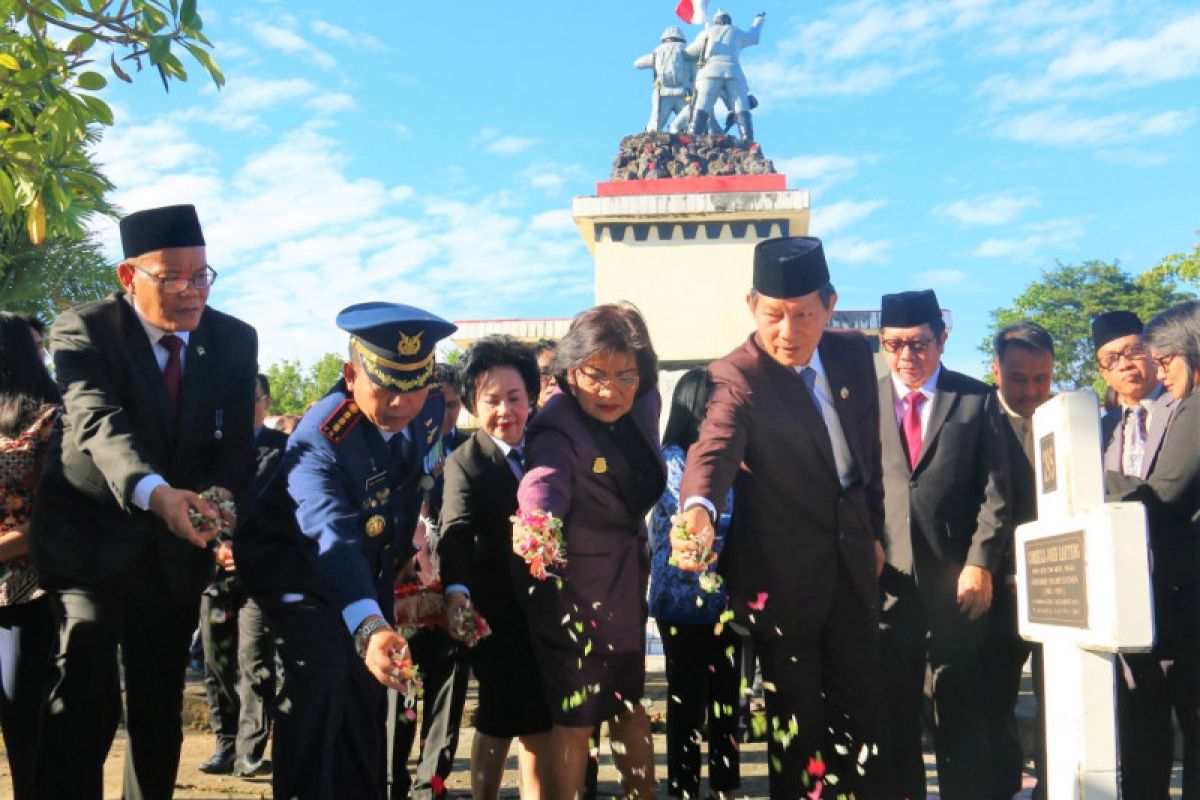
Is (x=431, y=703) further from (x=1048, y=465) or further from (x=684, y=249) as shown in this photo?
(x=684, y=249)

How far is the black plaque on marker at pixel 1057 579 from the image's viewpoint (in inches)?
130

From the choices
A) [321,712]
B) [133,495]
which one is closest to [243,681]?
[133,495]

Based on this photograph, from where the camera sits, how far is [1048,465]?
3.67 m

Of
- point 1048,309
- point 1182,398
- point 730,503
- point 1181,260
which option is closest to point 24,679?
point 730,503

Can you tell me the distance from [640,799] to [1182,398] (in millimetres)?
2718

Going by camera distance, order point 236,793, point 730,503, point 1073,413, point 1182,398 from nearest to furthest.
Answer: point 1073,413 → point 1182,398 → point 730,503 → point 236,793

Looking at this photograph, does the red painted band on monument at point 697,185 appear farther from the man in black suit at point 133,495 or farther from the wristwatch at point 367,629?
the wristwatch at point 367,629

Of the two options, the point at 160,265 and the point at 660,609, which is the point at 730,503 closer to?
the point at 660,609

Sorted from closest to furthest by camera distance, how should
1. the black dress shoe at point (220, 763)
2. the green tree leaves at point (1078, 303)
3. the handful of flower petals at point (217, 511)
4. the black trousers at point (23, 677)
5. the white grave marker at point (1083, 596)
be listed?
the white grave marker at point (1083, 596), the handful of flower petals at point (217, 511), the black trousers at point (23, 677), the black dress shoe at point (220, 763), the green tree leaves at point (1078, 303)

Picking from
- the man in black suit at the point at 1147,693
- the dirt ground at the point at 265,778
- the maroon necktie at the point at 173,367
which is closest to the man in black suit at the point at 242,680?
the dirt ground at the point at 265,778

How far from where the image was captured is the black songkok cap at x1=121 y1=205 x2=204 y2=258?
3.82 metres

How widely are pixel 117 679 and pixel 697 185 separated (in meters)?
14.3

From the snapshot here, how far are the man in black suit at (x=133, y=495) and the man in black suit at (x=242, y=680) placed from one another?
1.69 metres

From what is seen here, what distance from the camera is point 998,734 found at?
511 centimetres
